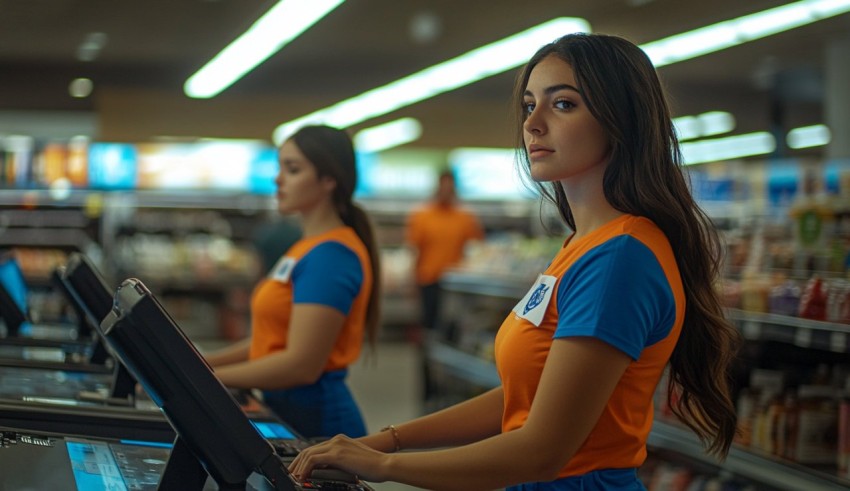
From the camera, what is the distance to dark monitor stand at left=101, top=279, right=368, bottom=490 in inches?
45.1

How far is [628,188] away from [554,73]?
8.5 inches

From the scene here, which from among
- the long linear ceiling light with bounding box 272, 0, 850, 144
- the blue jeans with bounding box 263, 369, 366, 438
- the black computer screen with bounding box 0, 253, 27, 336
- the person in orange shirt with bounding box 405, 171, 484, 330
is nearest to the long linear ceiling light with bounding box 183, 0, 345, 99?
the long linear ceiling light with bounding box 272, 0, 850, 144

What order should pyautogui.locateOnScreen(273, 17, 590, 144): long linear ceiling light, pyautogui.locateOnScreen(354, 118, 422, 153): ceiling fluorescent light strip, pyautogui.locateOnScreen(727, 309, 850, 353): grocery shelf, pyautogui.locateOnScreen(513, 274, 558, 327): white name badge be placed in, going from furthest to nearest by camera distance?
1. pyautogui.locateOnScreen(354, 118, 422, 153): ceiling fluorescent light strip
2. pyautogui.locateOnScreen(273, 17, 590, 144): long linear ceiling light
3. pyautogui.locateOnScreen(727, 309, 850, 353): grocery shelf
4. pyautogui.locateOnScreen(513, 274, 558, 327): white name badge

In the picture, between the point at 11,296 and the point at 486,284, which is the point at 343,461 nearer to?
the point at 11,296

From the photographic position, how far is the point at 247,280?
12.8 meters

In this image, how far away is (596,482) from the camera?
1495mm

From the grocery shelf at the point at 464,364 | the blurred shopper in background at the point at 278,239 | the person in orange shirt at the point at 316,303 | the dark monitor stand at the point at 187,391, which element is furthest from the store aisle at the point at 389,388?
the dark monitor stand at the point at 187,391

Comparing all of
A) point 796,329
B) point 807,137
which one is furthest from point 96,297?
point 807,137

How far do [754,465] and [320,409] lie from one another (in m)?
1.46

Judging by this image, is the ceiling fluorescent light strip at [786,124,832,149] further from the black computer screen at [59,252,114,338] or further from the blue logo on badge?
the blue logo on badge

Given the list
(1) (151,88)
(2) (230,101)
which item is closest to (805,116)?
(2) (230,101)

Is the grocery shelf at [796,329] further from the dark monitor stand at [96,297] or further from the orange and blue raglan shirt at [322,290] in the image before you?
the dark monitor stand at [96,297]

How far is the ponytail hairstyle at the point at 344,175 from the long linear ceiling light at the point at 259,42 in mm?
4810

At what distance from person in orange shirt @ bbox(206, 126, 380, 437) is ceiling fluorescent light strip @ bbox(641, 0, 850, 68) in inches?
200
